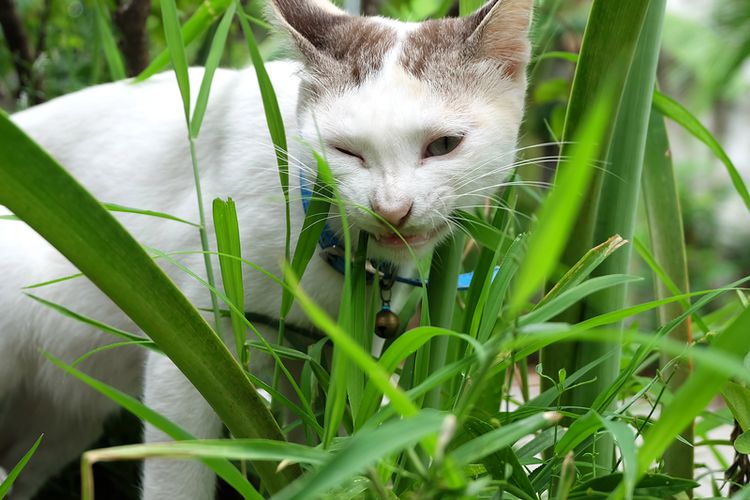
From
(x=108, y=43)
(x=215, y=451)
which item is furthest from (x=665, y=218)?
(x=108, y=43)

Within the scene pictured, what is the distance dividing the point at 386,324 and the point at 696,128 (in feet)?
1.56

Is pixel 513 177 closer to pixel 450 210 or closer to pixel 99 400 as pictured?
pixel 450 210

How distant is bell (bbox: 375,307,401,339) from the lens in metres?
0.97

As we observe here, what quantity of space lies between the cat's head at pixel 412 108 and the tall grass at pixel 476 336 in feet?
0.20

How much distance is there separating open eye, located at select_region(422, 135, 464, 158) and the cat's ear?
0.14m

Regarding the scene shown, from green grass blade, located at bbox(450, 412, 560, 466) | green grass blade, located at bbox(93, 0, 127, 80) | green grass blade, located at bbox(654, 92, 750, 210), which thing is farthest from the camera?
green grass blade, located at bbox(93, 0, 127, 80)

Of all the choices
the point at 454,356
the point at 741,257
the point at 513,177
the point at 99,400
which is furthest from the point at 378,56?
the point at 741,257

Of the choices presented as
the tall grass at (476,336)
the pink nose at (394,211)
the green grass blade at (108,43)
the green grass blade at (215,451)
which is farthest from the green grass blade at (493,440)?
the green grass blade at (108,43)

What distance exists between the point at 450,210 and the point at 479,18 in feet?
0.82

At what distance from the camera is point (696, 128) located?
1.02 m

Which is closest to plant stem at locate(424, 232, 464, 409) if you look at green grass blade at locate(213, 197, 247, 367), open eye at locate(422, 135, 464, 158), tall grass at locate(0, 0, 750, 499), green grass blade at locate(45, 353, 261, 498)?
tall grass at locate(0, 0, 750, 499)

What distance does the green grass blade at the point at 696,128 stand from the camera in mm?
1001

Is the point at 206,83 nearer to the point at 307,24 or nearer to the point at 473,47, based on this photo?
the point at 307,24

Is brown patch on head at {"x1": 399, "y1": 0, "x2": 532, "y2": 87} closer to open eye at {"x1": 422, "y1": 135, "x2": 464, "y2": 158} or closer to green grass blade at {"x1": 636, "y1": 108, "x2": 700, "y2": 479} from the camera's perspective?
open eye at {"x1": 422, "y1": 135, "x2": 464, "y2": 158}
